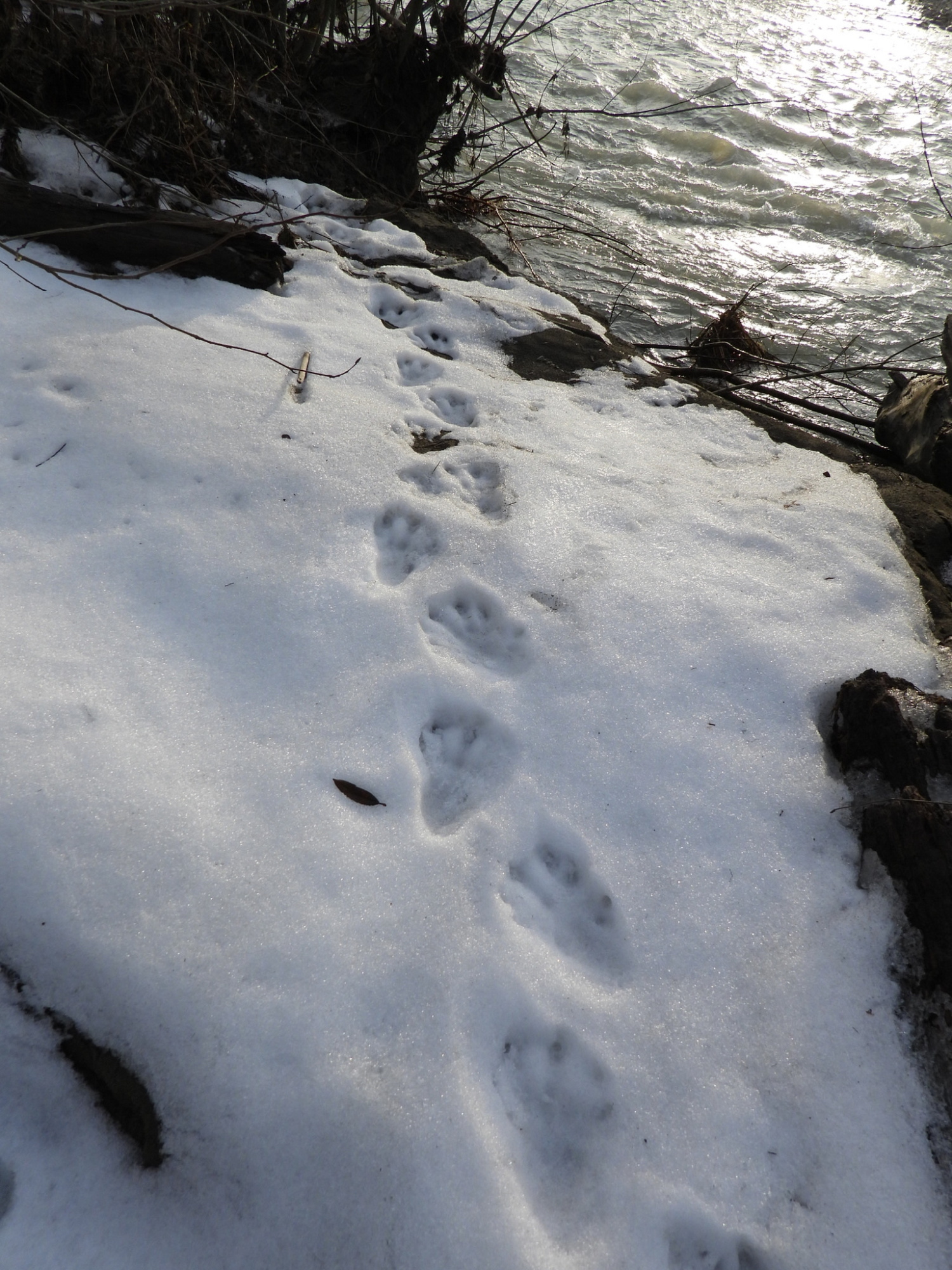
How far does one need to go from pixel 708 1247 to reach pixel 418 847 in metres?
0.72

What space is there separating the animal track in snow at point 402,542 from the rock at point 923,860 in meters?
1.15

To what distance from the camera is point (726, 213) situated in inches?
225

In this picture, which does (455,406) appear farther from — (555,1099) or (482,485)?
(555,1099)

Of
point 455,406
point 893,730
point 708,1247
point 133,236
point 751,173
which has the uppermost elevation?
point 751,173

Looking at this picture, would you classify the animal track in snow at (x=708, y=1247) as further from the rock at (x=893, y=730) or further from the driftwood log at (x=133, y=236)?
the driftwood log at (x=133, y=236)

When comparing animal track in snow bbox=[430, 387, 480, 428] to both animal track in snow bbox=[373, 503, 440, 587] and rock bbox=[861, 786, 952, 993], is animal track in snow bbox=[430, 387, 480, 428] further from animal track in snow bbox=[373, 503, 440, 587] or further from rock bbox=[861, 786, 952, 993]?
rock bbox=[861, 786, 952, 993]

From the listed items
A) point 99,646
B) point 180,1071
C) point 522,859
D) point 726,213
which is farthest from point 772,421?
point 726,213

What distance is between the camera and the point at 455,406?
8.35 ft

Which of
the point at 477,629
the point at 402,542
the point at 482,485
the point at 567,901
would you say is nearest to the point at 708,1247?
the point at 567,901

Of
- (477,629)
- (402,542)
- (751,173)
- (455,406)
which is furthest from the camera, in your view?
(751,173)

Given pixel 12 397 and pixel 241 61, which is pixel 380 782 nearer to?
pixel 12 397

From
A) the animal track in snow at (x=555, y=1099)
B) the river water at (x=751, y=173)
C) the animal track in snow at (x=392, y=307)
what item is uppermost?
the river water at (x=751, y=173)

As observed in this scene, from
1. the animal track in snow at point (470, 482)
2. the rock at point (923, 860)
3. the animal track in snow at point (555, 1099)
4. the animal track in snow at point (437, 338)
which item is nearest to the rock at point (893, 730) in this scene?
the rock at point (923, 860)

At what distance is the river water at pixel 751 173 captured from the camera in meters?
4.64
